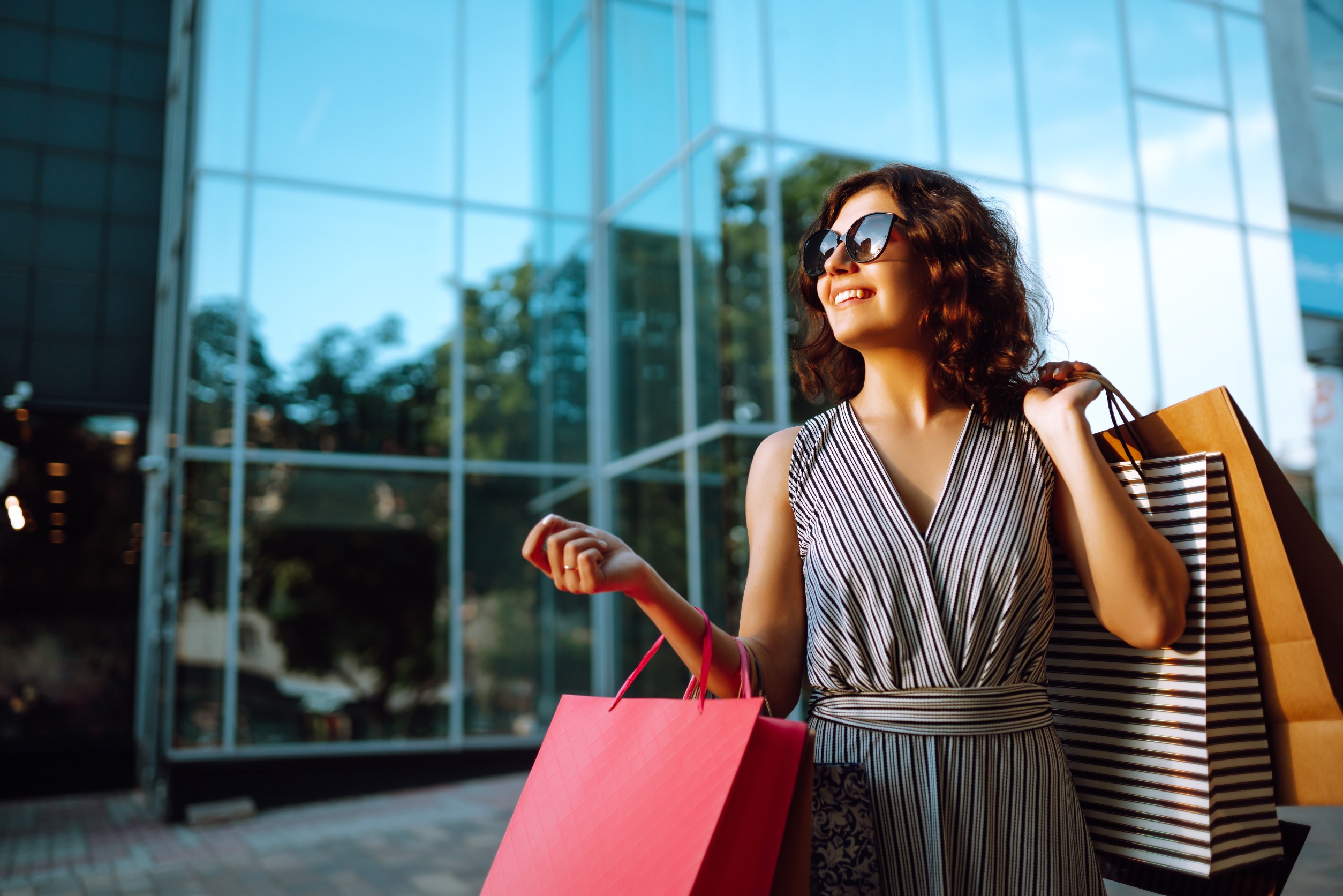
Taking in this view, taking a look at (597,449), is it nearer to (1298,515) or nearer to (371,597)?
(371,597)

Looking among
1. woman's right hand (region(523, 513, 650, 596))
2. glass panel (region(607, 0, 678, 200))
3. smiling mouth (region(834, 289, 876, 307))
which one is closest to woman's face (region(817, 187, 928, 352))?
smiling mouth (region(834, 289, 876, 307))

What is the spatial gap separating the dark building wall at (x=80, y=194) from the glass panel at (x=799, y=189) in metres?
7.88

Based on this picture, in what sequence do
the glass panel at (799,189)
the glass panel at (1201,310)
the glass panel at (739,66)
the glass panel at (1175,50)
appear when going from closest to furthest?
the glass panel at (799,189) < the glass panel at (739,66) < the glass panel at (1201,310) < the glass panel at (1175,50)

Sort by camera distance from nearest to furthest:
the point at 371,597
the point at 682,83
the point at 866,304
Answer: the point at 866,304 < the point at 682,83 < the point at 371,597

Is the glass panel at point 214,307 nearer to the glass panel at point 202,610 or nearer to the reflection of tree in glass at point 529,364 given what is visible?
the glass panel at point 202,610

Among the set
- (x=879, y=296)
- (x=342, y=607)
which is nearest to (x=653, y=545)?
(x=342, y=607)

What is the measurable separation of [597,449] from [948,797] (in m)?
9.48

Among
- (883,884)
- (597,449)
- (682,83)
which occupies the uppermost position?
(682,83)

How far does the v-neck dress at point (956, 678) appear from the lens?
4.03 feet

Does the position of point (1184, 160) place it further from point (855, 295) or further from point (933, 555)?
point (933, 555)

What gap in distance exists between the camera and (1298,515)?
1.19m

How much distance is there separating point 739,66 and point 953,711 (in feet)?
25.6

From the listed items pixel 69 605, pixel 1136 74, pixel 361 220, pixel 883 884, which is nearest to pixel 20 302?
pixel 69 605

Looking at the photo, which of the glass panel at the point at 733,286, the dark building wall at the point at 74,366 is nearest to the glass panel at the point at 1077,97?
the glass panel at the point at 733,286
